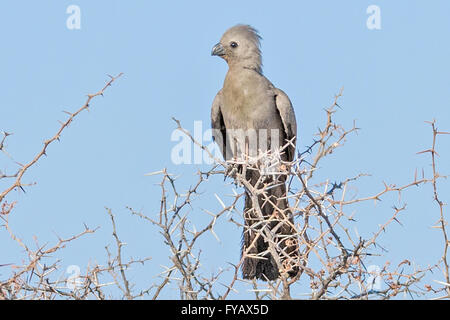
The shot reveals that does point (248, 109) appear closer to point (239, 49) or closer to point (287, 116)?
A: point (287, 116)

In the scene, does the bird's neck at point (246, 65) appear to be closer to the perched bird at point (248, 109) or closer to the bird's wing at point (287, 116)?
the perched bird at point (248, 109)

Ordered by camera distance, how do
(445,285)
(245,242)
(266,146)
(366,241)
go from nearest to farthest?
(445,285) → (366,241) → (245,242) → (266,146)

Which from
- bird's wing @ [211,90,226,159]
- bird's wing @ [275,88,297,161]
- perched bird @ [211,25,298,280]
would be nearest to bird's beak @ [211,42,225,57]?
perched bird @ [211,25,298,280]

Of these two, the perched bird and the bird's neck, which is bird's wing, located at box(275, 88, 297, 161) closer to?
the perched bird

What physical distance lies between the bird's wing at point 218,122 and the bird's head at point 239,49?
1.05 feet

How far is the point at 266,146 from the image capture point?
683 centimetres

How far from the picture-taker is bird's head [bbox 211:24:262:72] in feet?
23.6

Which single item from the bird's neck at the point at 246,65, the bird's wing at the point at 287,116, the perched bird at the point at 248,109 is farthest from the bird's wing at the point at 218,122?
the bird's wing at the point at 287,116

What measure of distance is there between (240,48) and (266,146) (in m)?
0.97

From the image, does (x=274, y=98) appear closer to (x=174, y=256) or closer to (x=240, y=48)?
(x=240, y=48)

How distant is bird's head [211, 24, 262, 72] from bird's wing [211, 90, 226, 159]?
32cm
